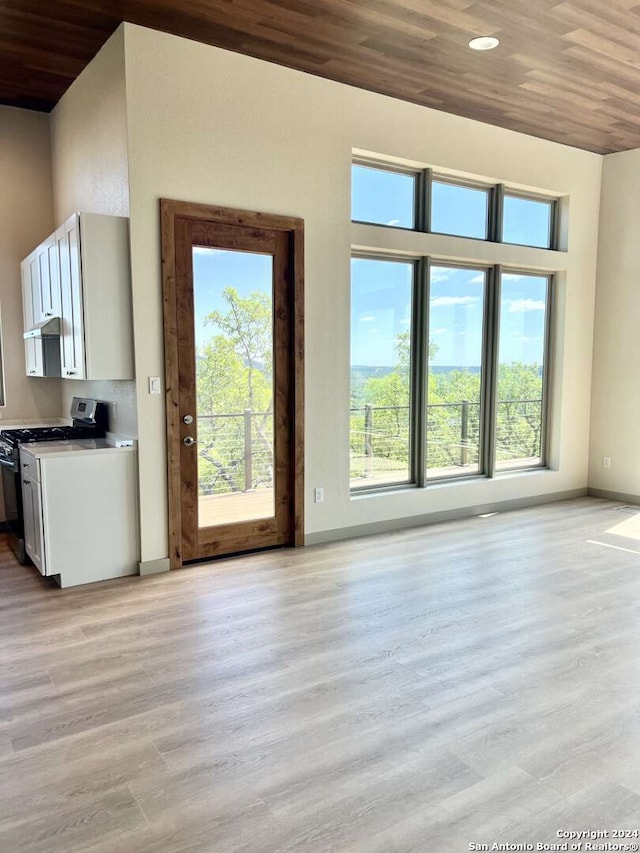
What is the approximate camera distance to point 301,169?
4.62m

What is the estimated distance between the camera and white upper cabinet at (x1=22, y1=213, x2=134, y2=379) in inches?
155

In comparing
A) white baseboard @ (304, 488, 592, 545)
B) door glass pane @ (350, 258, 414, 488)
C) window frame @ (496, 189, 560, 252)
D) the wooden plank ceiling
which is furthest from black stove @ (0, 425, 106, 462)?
window frame @ (496, 189, 560, 252)

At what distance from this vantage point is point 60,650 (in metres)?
3.13

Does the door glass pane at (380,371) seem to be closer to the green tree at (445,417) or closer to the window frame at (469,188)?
the green tree at (445,417)

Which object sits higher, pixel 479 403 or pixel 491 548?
pixel 479 403

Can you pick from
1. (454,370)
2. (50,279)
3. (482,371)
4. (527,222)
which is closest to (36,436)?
(50,279)

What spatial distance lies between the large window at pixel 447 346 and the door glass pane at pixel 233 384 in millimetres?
853

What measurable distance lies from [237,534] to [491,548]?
1970 mm

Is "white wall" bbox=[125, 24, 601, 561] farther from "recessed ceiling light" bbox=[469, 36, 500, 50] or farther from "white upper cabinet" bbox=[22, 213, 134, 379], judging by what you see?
"recessed ceiling light" bbox=[469, 36, 500, 50]

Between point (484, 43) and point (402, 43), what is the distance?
0.52 m

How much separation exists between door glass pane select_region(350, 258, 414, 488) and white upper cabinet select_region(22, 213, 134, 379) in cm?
186

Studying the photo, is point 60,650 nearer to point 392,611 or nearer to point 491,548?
point 392,611

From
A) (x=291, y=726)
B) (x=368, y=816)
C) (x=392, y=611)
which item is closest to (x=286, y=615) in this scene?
(x=392, y=611)

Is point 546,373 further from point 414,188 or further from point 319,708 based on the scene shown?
point 319,708
